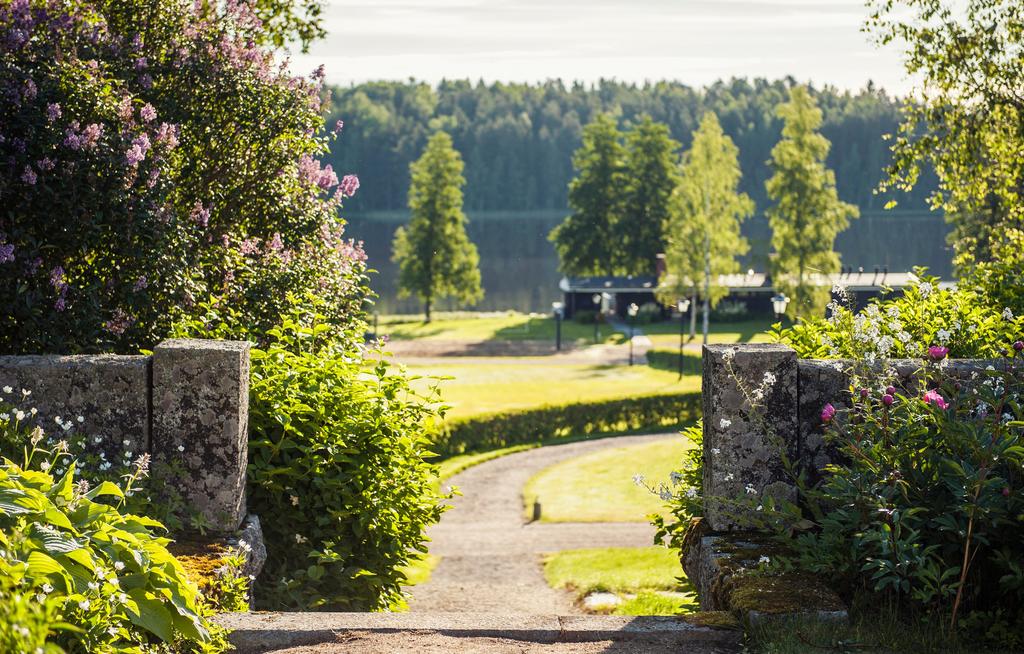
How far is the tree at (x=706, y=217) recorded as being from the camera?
5850 cm

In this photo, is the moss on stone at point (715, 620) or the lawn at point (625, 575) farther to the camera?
the lawn at point (625, 575)

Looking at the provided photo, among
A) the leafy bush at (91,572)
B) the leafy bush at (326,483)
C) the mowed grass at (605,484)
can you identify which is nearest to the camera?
the leafy bush at (91,572)

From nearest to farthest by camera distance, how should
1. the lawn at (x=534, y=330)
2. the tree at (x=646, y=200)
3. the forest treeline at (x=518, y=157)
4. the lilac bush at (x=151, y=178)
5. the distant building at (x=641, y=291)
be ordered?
the lilac bush at (x=151, y=178), the lawn at (x=534, y=330), the distant building at (x=641, y=291), the tree at (x=646, y=200), the forest treeline at (x=518, y=157)

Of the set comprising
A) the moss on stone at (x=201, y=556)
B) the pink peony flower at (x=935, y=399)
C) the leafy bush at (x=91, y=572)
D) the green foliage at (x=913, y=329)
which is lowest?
the moss on stone at (x=201, y=556)

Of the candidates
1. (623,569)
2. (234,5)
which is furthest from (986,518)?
(623,569)

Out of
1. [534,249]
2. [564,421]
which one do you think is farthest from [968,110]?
[534,249]

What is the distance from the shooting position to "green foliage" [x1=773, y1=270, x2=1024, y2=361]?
24.8ft

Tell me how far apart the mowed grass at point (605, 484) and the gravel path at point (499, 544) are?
2.02ft

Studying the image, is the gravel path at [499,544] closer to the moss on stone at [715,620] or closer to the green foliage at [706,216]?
the moss on stone at [715,620]

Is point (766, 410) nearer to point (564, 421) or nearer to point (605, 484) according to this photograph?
point (605, 484)

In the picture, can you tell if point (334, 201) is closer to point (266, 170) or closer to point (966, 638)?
point (266, 170)

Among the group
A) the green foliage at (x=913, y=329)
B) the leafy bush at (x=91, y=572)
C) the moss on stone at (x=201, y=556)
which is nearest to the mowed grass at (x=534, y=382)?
the green foliage at (x=913, y=329)

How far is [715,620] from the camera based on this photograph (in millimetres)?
6086

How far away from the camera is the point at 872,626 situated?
6.03 metres
